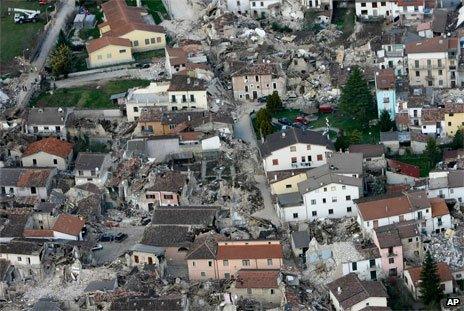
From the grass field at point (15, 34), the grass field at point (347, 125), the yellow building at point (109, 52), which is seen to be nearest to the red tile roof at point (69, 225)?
the grass field at point (347, 125)

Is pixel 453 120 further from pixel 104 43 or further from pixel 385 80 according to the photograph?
pixel 104 43

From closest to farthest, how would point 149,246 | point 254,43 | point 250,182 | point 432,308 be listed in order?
point 432,308
point 149,246
point 250,182
point 254,43

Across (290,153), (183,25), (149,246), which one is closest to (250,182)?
(290,153)

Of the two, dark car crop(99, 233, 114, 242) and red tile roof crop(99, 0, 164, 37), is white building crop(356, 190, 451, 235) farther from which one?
red tile roof crop(99, 0, 164, 37)

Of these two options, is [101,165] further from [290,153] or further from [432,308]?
[432,308]

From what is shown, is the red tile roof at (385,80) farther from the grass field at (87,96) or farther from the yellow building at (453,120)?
the grass field at (87,96)

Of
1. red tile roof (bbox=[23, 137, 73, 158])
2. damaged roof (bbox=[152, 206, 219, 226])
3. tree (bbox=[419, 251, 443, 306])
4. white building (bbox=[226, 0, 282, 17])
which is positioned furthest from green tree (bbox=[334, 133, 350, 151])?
white building (bbox=[226, 0, 282, 17])

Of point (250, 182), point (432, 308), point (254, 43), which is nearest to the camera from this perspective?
point (432, 308)
